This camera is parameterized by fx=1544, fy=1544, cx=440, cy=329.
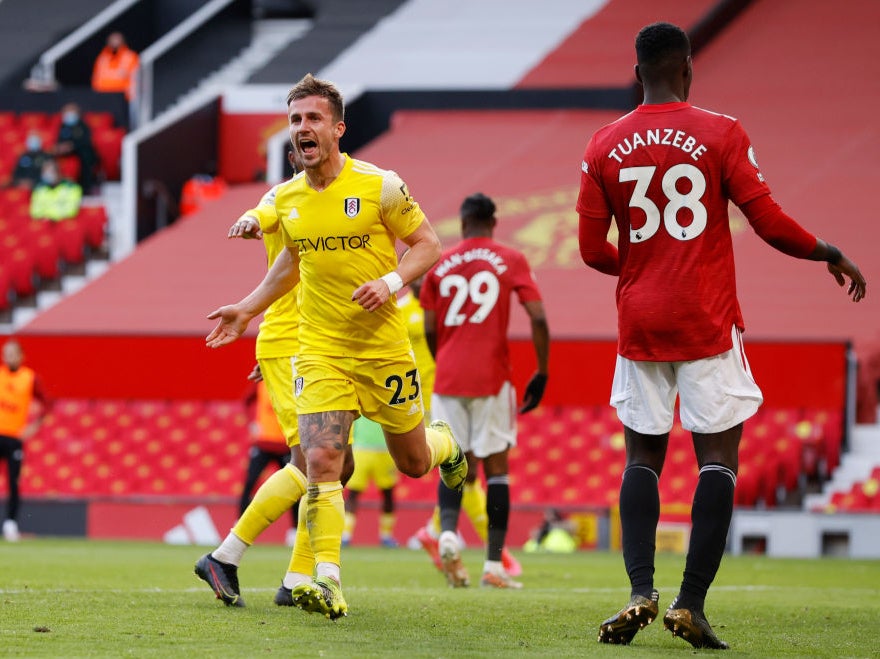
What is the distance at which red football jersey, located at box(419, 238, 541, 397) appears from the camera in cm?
902

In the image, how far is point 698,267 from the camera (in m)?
5.41

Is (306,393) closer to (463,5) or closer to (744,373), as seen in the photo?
(744,373)

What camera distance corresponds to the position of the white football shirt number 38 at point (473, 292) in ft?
29.7

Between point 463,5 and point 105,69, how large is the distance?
6.40 metres

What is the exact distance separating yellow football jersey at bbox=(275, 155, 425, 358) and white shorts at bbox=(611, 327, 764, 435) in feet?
3.45

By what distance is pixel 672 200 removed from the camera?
5.43m

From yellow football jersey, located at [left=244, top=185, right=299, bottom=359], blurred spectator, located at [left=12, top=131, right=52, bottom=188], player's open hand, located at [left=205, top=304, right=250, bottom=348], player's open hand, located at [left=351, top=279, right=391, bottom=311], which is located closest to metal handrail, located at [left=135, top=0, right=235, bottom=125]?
blurred spectator, located at [left=12, top=131, right=52, bottom=188]

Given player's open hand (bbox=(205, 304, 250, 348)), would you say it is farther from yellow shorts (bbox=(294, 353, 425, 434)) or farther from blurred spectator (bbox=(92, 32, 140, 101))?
blurred spectator (bbox=(92, 32, 140, 101))

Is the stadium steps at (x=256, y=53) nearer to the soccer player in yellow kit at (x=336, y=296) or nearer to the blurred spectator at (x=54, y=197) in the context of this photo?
the blurred spectator at (x=54, y=197)

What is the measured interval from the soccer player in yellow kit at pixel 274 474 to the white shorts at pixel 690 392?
1392 mm

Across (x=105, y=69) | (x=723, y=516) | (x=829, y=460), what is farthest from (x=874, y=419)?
(x=105, y=69)

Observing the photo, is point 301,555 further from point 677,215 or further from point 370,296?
point 677,215

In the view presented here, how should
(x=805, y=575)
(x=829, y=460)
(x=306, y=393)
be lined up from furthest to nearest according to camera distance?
(x=829, y=460), (x=805, y=575), (x=306, y=393)

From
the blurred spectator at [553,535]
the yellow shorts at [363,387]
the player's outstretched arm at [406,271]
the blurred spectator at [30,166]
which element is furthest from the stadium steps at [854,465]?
the blurred spectator at [30,166]
